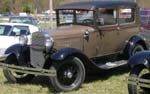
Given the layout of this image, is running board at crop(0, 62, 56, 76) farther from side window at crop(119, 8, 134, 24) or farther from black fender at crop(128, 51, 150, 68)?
side window at crop(119, 8, 134, 24)

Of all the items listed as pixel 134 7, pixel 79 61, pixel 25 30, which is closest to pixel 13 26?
pixel 25 30

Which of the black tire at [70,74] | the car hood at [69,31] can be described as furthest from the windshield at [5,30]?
the black tire at [70,74]

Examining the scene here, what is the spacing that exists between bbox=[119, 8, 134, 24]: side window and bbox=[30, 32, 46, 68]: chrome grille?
2500 mm

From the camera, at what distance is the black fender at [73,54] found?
29.3 feet

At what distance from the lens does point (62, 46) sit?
9633 mm

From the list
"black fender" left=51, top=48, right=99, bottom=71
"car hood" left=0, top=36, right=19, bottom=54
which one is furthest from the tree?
"black fender" left=51, top=48, right=99, bottom=71

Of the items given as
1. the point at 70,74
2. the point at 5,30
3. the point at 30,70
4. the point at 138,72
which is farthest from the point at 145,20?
the point at 138,72

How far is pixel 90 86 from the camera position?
9828mm

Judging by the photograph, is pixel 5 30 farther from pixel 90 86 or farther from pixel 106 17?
→ pixel 90 86

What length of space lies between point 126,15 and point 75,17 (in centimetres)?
163

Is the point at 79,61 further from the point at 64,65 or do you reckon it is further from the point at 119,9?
the point at 119,9

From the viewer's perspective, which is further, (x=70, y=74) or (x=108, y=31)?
(x=108, y=31)

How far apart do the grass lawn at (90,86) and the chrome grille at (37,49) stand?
0.59 m

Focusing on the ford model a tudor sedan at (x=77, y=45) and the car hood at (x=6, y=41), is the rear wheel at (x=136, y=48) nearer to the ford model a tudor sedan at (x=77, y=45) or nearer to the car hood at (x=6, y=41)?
the ford model a tudor sedan at (x=77, y=45)
